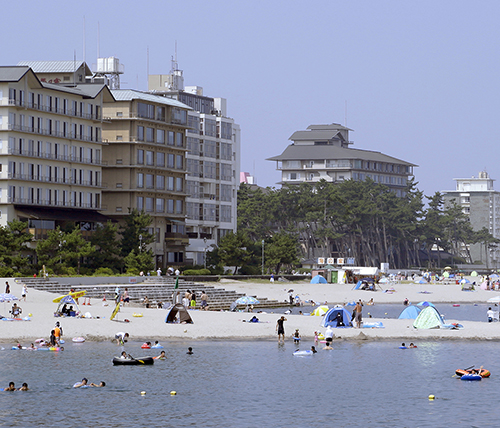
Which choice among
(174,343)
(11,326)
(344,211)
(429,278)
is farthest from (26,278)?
(344,211)

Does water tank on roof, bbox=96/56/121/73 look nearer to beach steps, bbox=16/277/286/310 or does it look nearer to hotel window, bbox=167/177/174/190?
hotel window, bbox=167/177/174/190

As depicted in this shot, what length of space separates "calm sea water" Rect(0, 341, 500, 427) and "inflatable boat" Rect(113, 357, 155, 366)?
1.25 ft

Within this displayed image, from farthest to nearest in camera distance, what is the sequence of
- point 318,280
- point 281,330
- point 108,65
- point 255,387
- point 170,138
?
point 108,65, point 318,280, point 170,138, point 281,330, point 255,387

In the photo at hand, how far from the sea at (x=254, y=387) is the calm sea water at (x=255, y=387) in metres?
0.05

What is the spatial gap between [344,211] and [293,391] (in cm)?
12580

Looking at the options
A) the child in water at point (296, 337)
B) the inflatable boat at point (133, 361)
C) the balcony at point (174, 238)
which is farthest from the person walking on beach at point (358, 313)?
the balcony at point (174, 238)

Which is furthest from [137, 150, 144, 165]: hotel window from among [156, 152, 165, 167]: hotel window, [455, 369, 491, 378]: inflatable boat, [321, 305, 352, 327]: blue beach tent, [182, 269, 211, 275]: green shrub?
[455, 369, 491, 378]: inflatable boat

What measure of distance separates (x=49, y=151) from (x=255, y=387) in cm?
6172

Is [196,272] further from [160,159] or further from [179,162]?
[179,162]

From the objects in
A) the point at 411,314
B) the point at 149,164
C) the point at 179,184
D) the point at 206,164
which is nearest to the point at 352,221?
the point at 206,164

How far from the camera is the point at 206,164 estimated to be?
416ft

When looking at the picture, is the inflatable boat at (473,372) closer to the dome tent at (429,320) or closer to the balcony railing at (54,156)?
the dome tent at (429,320)

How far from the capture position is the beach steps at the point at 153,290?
249ft

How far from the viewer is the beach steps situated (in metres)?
75.9
